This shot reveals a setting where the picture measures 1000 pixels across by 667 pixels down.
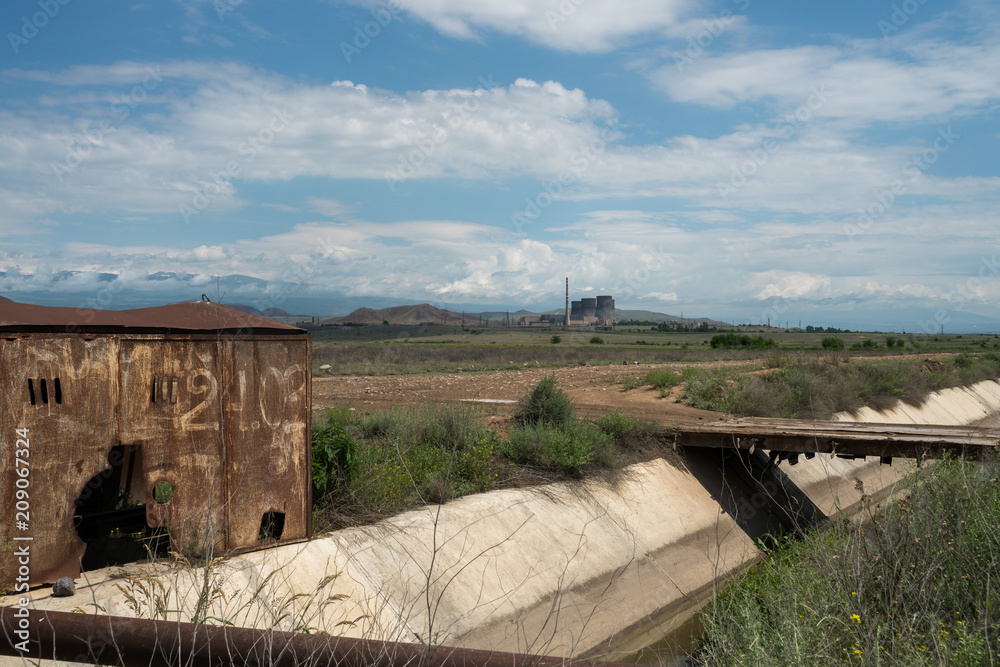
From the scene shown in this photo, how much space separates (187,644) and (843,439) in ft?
44.5

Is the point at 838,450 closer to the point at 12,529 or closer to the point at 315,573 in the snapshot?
the point at 315,573

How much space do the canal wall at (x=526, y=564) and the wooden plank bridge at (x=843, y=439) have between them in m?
0.91

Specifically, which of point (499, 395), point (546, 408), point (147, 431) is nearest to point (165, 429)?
point (147, 431)

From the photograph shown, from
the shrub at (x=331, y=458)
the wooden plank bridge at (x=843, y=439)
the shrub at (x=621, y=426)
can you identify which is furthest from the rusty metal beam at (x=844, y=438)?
the shrub at (x=331, y=458)

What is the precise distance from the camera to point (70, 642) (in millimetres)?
2473

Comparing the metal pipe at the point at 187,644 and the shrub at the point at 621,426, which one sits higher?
the metal pipe at the point at 187,644

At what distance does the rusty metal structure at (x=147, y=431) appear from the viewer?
6.60 metres

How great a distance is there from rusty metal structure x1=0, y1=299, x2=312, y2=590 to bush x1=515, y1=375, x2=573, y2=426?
8046mm

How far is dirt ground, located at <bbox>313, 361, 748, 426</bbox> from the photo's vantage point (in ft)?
62.4

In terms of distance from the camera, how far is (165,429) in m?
7.34

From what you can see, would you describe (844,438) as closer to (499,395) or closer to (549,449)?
(549,449)

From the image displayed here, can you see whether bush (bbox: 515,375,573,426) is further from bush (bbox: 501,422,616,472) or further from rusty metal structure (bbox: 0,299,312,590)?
rusty metal structure (bbox: 0,299,312,590)

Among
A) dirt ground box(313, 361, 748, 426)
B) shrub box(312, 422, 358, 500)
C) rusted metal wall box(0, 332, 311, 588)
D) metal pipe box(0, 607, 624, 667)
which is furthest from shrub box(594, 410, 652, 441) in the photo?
metal pipe box(0, 607, 624, 667)

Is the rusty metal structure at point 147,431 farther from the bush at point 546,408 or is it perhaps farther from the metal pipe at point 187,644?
the bush at point 546,408
